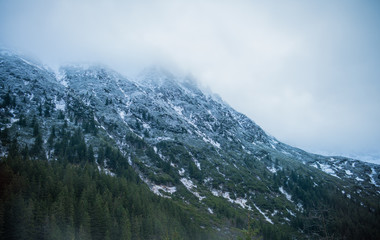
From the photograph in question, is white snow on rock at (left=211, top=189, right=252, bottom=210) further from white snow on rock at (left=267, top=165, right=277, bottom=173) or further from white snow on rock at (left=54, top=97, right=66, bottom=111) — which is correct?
white snow on rock at (left=54, top=97, right=66, bottom=111)

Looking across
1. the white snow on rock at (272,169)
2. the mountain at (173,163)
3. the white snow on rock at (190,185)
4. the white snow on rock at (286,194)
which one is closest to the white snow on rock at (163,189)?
the mountain at (173,163)

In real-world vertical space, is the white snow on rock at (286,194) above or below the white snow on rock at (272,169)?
below

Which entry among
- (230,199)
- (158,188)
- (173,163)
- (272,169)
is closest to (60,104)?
(173,163)

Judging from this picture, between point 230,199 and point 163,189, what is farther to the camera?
point 230,199

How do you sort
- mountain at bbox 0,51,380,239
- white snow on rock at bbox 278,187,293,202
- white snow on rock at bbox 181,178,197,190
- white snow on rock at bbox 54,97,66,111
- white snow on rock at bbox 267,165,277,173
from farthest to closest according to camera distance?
white snow on rock at bbox 267,165,277,173 < white snow on rock at bbox 278,187,293,202 < white snow on rock at bbox 54,97,66,111 < white snow on rock at bbox 181,178,197,190 < mountain at bbox 0,51,380,239

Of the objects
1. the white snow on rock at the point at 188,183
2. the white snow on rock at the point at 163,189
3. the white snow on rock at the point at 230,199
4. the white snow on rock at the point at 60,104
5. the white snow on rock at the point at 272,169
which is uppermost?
the white snow on rock at the point at 60,104

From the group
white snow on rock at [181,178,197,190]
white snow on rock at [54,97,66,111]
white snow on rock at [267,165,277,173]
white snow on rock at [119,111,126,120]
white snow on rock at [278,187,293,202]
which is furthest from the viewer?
white snow on rock at [267,165,277,173]

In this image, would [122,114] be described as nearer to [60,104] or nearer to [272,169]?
[60,104]

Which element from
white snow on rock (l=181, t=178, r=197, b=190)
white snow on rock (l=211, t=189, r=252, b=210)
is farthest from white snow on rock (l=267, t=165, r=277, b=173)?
white snow on rock (l=181, t=178, r=197, b=190)

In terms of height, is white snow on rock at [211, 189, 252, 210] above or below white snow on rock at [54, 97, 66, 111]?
below

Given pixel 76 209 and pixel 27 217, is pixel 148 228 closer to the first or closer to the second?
pixel 76 209

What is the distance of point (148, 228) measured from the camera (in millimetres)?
60250

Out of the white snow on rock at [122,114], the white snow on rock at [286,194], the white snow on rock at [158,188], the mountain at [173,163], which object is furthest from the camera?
the white snow on rock at [122,114]

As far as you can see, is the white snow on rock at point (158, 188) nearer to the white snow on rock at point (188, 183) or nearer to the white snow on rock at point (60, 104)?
the white snow on rock at point (188, 183)
